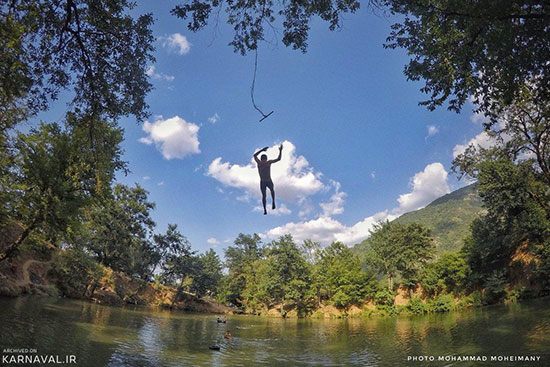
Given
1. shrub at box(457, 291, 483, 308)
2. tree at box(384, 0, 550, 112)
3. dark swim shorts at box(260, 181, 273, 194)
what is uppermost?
tree at box(384, 0, 550, 112)

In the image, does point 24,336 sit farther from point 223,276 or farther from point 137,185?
point 223,276

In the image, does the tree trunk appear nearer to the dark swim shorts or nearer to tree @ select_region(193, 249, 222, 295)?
the dark swim shorts

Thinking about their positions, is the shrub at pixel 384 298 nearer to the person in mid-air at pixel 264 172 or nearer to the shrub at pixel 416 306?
the shrub at pixel 416 306

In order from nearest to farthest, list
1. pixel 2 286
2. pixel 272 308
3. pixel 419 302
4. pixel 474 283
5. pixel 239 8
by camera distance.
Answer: pixel 239 8, pixel 2 286, pixel 474 283, pixel 419 302, pixel 272 308

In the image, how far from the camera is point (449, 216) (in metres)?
156

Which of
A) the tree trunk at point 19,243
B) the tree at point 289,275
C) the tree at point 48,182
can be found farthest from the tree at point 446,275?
the tree trunk at point 19,243

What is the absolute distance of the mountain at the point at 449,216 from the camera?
118975 mm

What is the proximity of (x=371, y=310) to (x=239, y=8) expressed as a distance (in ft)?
166

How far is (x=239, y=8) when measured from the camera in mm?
8484

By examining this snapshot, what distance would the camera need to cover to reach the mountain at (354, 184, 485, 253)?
11897cm

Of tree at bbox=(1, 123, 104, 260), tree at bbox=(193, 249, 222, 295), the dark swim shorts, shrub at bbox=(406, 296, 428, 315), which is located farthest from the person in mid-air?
tree at bbox=(193, 249, 222, 295)

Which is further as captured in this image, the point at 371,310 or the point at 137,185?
the point at 137,185

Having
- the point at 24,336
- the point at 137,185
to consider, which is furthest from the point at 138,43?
the point at 137,185

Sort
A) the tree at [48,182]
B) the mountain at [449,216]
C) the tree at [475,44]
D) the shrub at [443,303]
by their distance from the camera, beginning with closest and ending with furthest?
the tree at [475,44]
the tree at [48,182]
the shrub at [443,303]
the mountain at [449,216]
